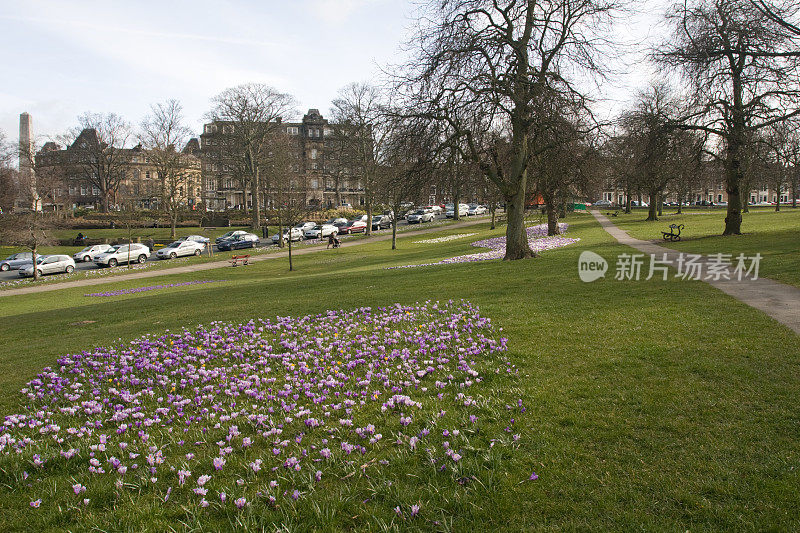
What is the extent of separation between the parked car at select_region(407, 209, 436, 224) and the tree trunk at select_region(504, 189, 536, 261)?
1835 inches

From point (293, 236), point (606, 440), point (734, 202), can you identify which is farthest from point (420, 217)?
point (606, 440)

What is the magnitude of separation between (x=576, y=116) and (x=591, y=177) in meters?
6.07

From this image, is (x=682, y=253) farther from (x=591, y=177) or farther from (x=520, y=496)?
(x=520, y=496)

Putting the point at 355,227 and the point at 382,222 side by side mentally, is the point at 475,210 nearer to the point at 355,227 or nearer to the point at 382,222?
the point at 382,222

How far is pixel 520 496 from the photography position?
385 cm

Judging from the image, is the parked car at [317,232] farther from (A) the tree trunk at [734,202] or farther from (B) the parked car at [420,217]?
(A) the tree trunk at [734,202]

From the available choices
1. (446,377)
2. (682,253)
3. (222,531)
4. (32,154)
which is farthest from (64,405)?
(32,154)

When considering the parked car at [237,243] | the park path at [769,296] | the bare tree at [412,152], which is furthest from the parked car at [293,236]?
the park path at [769,296]

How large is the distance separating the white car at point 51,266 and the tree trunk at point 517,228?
3380 centimetres

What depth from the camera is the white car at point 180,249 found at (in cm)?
4247

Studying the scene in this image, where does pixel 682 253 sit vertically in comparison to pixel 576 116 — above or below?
below

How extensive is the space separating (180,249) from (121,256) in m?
4.99

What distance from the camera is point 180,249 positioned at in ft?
144

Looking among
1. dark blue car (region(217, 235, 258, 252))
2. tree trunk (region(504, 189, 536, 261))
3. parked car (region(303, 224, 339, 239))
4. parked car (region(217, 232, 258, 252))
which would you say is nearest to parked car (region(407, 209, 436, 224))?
parked car (region(303, 224, 339, 239))
